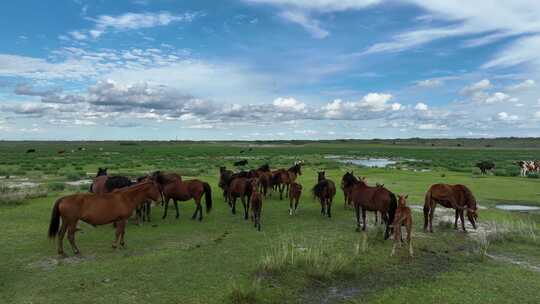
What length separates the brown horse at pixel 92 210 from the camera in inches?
332

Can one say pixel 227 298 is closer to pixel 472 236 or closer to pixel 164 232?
pixel 164 232

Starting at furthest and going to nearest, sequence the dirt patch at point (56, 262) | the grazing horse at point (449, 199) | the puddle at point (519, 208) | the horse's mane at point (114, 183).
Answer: the puddle at point (519, 208) < the horse's mane at point (114, 183) < the grazing horse at point (449, 199) < the dirt patch at point (56, 262)

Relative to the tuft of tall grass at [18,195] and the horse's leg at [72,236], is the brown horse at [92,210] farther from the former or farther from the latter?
A: the tuft of tall grass at [18,195]

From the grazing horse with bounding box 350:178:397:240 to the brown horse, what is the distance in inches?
255

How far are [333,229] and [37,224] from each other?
9.57 meters

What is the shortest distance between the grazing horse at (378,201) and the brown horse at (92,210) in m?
6.48

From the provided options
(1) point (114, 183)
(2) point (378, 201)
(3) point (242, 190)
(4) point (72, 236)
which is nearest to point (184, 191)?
(3) point (242, 190)

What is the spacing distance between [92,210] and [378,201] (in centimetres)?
775

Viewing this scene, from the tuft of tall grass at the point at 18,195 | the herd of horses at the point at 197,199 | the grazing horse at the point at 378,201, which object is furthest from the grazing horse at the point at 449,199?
the tuft of tall grass at the point at 18,195

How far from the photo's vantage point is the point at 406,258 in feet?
27.9

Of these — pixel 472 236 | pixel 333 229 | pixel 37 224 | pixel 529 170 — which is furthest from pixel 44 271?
pixel 529 170

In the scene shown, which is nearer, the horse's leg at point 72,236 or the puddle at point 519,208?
the horse's leg at point 72,236

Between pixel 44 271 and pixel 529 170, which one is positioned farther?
pixel 529 170

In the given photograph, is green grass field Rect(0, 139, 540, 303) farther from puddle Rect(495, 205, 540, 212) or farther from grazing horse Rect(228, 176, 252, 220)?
puddle Rect(495, 205, 540, 212)
